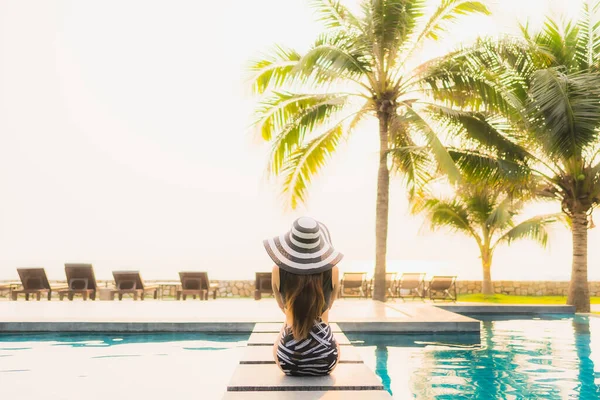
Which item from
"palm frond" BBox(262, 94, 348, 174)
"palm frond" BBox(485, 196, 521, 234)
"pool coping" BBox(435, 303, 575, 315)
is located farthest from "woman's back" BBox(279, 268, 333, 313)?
"palm frond" BBox(485, 196, 521, 234)

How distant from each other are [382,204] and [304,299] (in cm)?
1081

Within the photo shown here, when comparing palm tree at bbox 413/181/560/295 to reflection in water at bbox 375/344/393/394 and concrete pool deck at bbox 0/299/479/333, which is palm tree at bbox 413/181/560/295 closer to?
concrete pool deck at bbox 0/299/479/333

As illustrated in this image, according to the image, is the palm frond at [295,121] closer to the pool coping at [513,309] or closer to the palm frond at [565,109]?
the palm frond at [565,109]

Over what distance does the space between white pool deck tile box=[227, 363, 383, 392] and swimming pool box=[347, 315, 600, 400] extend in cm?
233

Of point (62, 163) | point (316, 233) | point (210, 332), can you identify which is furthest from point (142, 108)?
point (316, 233)

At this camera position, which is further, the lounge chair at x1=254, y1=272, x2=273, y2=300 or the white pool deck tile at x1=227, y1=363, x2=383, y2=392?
the lounge chair at x1=254, y1=272, x2=273, y2=300

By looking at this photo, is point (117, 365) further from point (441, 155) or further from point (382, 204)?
point (382, 204)

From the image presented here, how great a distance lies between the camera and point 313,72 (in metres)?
13.7

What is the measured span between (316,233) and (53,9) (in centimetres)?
2792

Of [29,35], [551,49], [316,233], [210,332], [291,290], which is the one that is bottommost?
[210,332]

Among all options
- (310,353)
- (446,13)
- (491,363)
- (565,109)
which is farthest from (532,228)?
(310,353)

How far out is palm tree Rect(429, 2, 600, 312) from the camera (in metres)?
12.8

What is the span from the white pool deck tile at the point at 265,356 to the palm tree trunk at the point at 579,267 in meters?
12.1

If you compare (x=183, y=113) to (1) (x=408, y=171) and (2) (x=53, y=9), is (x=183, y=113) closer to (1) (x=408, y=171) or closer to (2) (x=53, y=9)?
(2) (x=53, y=9)
